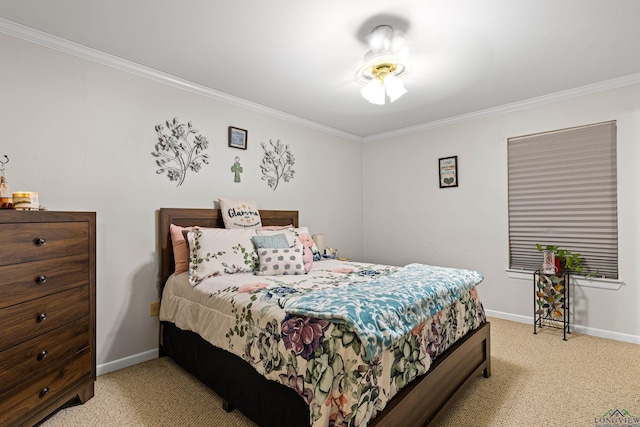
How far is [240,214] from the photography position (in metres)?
3.00

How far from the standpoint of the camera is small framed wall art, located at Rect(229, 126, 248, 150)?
124 inches

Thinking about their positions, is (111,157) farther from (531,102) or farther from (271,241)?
(531,102)

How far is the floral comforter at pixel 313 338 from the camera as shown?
1.25 m

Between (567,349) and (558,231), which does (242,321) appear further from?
(558,231)

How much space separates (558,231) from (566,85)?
1406 millimetres

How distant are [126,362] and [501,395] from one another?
8.88 ft

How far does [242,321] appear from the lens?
174 centimetres

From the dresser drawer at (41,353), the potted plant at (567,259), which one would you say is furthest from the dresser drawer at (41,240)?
the potted plant at (567,259)

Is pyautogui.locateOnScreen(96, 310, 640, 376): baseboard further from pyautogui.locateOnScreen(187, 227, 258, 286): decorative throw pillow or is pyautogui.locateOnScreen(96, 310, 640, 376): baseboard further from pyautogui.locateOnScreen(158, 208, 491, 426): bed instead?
pyautogui.locateOnScreen(187, 227, 258, 286): decorative throw pillow

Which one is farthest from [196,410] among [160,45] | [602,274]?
[602,274]

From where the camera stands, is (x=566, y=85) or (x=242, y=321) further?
(x=566, y=85)

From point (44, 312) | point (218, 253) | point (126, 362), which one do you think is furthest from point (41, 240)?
point (126, 362)

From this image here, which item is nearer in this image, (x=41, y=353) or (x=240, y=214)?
(x=41, y=353)

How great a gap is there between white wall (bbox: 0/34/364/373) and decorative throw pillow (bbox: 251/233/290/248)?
717 mm
